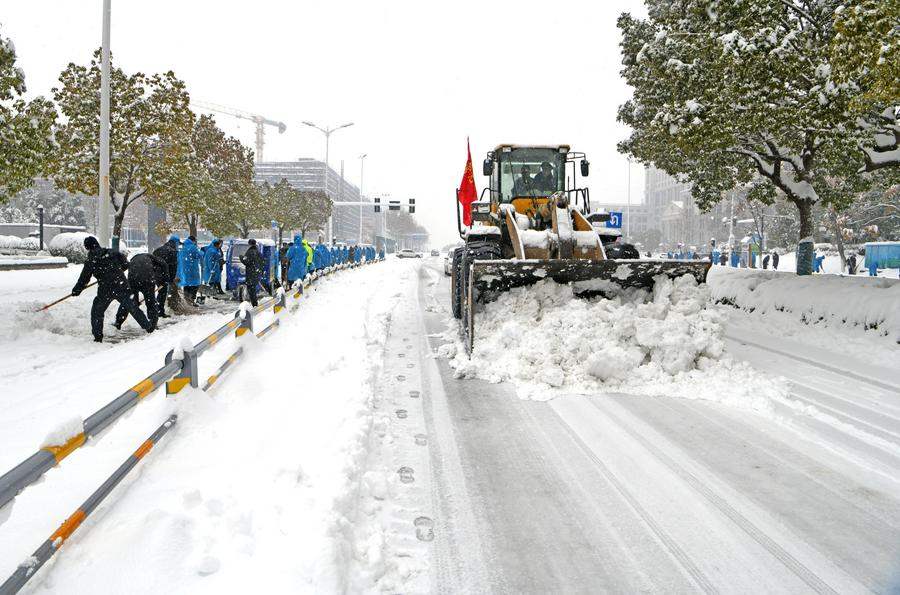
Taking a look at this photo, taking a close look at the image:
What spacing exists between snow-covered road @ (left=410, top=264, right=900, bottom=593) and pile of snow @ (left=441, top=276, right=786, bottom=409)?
12.1 inches

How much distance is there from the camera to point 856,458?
4188 mm

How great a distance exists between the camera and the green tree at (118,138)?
15773 millimetres

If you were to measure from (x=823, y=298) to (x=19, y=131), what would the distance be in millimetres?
15041

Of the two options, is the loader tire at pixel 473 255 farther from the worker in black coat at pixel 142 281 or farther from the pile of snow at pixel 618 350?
the worker in black coat at pixel 142 281

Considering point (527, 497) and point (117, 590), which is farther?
point (527, 497)

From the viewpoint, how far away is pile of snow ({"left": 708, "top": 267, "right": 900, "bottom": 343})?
29.1ft

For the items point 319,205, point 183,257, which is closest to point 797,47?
point 183,257

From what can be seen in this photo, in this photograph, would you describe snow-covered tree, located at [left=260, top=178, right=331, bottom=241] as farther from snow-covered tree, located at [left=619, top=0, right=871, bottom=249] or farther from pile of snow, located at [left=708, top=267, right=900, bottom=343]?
pile of snow, located at [left=708, top=267, right=900, bottom=343]

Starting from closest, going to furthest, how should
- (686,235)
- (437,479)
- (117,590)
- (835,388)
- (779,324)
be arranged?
(117,590) < (437,479) < (835,388) < (779,324) < (686,235)

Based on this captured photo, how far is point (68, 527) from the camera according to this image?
2516 mm

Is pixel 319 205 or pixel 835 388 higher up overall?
pixel 319 205

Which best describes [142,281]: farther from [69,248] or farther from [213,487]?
[69,248]

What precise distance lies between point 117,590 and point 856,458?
16.0 ft

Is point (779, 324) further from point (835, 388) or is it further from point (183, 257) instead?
point (183, 257)
